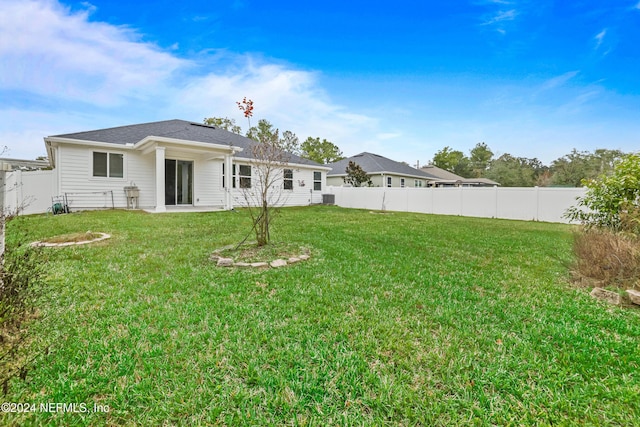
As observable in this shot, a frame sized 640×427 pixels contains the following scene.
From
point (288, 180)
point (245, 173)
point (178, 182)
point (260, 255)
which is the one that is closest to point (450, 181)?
point (288, 180)

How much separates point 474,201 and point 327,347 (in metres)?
14.7

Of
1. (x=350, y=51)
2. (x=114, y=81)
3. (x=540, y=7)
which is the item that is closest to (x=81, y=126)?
(x=114, y=81)

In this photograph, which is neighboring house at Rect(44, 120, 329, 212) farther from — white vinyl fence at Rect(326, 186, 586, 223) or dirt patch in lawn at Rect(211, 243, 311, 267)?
white vinyl fence at Rect(326, 186, 586, 223)

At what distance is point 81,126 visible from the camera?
13914mm

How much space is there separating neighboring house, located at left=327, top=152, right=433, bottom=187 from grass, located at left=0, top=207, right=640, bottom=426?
19569 millimetres

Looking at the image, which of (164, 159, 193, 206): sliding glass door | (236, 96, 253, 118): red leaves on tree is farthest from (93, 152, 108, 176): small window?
(236, 96, 253, 118): red leaves on tree

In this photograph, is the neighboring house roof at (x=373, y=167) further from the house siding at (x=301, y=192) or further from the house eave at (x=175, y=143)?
the house eave at (x=175, y=143)

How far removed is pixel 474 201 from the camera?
47.8ft

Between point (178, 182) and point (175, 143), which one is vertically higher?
point (175, 143)

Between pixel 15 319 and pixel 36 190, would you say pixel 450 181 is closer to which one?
pixel 36 190

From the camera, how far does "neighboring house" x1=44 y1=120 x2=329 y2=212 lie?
10.8 m

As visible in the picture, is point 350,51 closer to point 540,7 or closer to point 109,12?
point 540,7

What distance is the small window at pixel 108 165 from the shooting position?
11305 mm

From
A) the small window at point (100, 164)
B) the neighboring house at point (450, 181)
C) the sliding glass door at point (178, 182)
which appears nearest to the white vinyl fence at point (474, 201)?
the sliding glass door at point (178, 182)
